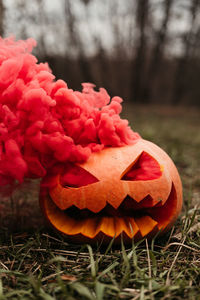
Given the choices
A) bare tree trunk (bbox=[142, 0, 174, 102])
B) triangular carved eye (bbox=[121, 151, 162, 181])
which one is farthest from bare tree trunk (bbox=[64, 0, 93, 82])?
triangular carved eye (bbox=[121, 151, 162, 181])

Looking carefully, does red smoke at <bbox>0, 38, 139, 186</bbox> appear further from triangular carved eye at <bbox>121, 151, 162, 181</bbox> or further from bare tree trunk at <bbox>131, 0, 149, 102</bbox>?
bare tree trunk at <bbox>131, 0, 149, 102</bbox>

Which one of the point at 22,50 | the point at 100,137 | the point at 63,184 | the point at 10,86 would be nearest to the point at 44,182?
the point at 63,184

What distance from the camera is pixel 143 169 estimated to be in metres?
1.60

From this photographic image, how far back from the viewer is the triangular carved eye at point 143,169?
157cm

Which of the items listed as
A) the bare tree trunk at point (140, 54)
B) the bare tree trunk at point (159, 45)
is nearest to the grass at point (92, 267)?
the bare tree trunk at point (140, 54)

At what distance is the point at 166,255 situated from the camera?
1.48 m

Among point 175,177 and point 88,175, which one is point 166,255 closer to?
point 175,177

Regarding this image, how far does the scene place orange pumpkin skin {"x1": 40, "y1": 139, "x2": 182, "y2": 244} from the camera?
1.47m

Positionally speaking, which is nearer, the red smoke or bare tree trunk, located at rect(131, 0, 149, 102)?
the red smoke

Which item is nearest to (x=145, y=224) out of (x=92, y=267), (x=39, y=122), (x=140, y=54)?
(x=92, y=267)

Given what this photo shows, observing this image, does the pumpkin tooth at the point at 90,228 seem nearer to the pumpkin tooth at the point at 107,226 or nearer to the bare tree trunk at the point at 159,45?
the pumpkin tooth at the point at 107,226

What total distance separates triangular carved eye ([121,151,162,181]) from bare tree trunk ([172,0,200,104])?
36.5 feet

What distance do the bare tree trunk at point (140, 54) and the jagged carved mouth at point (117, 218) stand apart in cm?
1030

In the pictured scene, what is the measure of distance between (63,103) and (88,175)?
39 centimetres
